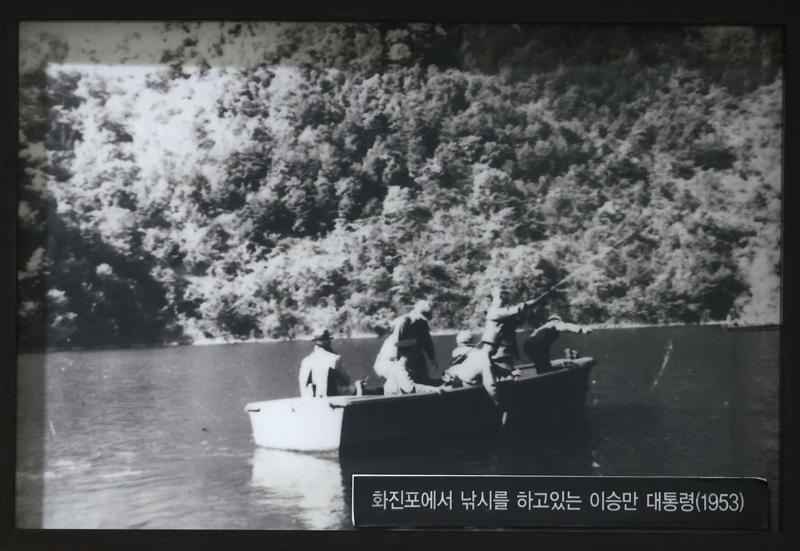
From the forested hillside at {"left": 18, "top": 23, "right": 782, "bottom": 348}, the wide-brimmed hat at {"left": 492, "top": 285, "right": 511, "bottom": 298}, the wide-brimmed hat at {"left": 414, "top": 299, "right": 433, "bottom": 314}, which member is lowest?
the wide-brimmed hat at {"left": 414, "top": 299, "right": 433, "bottom": 314}

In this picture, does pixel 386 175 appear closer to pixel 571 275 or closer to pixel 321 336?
pixel 321 336

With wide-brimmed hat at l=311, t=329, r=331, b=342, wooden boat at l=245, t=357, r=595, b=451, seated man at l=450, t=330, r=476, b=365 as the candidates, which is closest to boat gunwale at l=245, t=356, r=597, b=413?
wooden boat at l=245, t=357, r=595, b=451

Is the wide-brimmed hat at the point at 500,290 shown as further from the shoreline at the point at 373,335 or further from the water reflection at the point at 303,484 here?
the water reflection at the point at 303,484

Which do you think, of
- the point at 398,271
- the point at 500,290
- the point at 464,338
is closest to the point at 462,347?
the point at 464,338

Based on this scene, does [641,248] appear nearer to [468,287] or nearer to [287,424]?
[468,287]

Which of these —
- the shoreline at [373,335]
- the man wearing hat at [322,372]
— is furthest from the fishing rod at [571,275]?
the man wearing hat at [322,372]

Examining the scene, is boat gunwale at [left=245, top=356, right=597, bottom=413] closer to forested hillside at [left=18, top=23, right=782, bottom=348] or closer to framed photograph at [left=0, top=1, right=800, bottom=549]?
framed photograph at [left=0, top=1, right=800, bottom=549]
